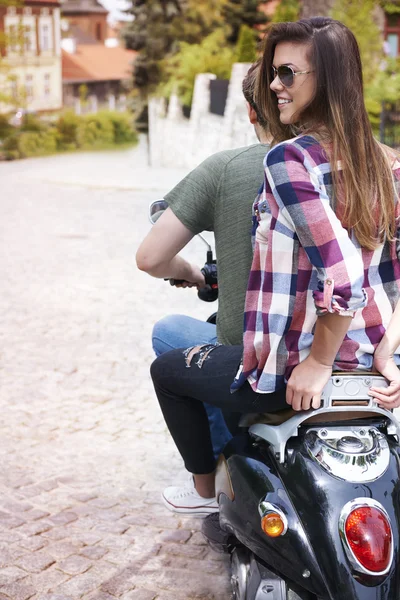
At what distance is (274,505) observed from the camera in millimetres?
2283

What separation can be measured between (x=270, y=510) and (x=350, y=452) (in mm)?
249

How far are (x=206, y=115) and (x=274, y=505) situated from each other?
936 inches

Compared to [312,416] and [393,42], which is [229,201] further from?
[393,42]

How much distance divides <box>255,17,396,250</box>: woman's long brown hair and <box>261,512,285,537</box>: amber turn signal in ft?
2.33

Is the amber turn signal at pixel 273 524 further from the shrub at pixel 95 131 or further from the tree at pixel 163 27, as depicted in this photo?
the shrub at pixel 95 131

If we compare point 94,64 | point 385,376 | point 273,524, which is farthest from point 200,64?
point 94,64

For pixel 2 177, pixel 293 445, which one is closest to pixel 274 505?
pixel 293 445

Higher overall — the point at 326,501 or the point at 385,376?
the point at 385,376

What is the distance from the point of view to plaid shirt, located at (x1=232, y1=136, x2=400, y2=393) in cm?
212

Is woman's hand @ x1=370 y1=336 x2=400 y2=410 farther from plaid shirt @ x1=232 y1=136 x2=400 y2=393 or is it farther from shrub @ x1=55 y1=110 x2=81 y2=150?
shrub @ x1=55 y1=110 x2=81 y2=150

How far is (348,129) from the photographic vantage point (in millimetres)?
2219

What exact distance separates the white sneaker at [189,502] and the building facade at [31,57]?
41.4 meters

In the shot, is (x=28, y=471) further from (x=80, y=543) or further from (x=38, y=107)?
(x=38, y=107)

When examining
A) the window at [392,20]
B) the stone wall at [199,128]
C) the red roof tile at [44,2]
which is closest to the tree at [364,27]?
the stone wall at [199,128]
